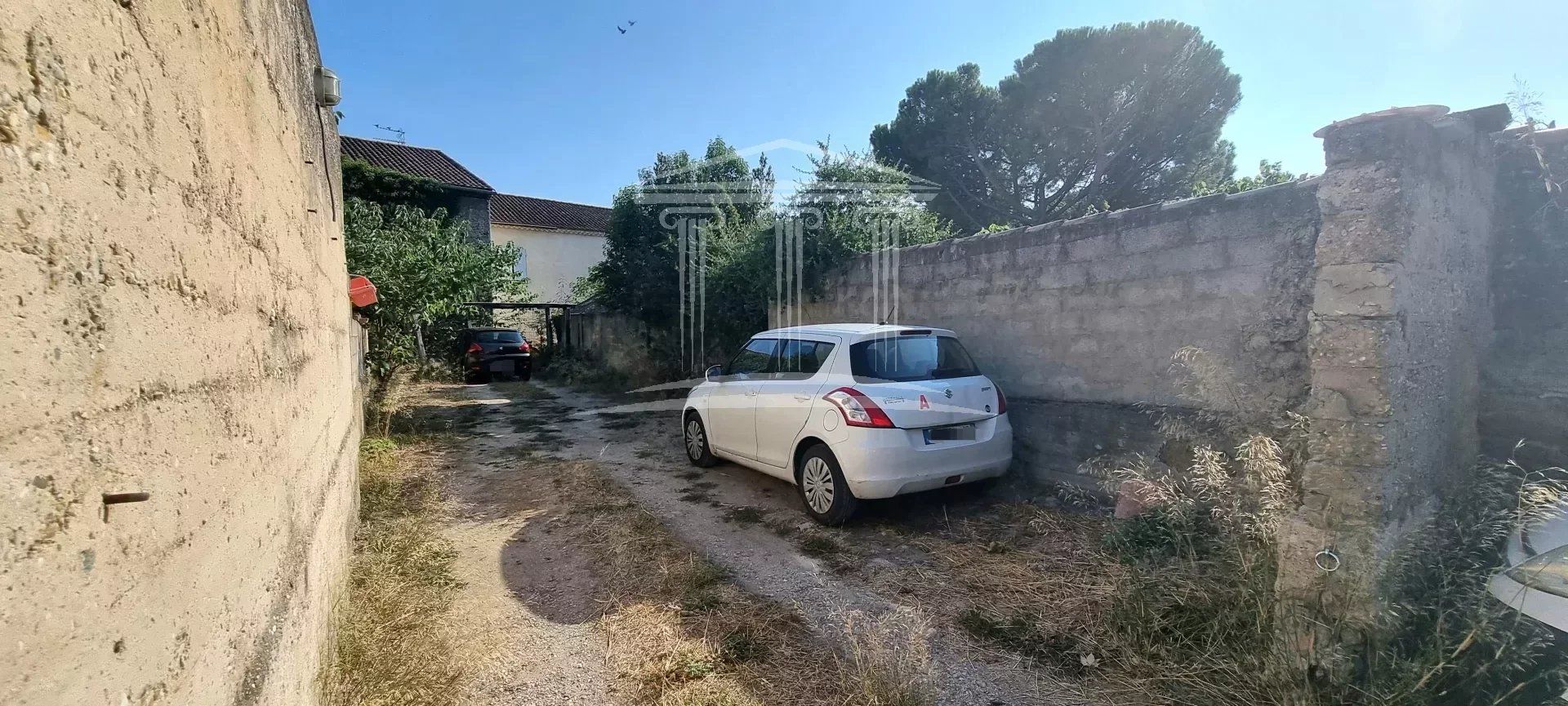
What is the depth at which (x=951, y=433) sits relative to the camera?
4.43 m

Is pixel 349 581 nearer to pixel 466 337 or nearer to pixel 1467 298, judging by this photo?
pixel 1467 298

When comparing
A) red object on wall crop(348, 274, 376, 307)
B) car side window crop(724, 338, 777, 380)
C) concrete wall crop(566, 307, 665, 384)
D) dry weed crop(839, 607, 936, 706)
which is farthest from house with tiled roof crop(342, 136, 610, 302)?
dry weed crop(839, 607, 936, 706)

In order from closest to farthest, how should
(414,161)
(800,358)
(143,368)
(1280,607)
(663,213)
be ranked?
(143,368) < (1280,607) < (800,358) < (663,213) < (414,161)

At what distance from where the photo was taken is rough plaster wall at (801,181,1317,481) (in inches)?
151

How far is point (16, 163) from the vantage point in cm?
78

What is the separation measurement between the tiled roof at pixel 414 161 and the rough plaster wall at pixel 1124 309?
2033 centimetres

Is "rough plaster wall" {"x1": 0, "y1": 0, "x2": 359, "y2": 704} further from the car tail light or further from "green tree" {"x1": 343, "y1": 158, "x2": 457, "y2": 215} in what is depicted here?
"green tree" {"x1": 343, "y1": 158, "x2": 457, "y2": 215}

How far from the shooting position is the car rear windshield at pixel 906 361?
177 inches

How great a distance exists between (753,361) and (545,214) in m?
24.1

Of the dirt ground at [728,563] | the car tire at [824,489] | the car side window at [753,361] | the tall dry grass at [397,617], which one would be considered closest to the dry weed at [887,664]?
the dirt ground at [728,563]

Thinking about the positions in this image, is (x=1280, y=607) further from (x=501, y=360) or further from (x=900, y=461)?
(x=501, y=360)

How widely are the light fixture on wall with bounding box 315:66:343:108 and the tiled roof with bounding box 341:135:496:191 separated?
19052mm

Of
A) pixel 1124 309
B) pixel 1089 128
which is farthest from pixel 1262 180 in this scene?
pixel 1124 309

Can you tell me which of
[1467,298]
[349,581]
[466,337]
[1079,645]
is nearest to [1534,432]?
[1467,298]
